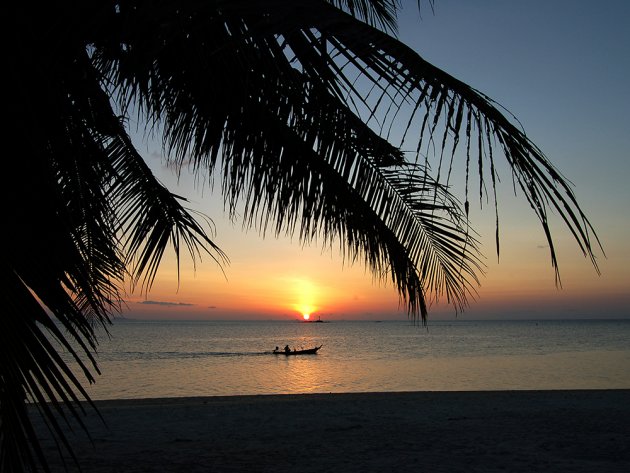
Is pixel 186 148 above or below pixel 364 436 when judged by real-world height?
above

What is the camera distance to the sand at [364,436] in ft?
20.0

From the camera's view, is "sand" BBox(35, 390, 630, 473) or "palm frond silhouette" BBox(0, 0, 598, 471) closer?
"palm frond silhouette" BBox(0, 0, 598, 471)

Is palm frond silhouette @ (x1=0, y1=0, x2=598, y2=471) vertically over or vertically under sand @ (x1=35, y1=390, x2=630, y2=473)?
over

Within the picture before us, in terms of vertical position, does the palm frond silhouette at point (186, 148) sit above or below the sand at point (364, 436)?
above

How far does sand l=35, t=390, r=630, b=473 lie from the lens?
6.11m

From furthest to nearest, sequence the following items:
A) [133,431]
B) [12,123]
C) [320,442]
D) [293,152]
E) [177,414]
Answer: [177,414] < [133,431] < [320,442] < [293,152] < [12,123]

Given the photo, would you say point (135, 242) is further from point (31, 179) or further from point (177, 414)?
point (177, 414)

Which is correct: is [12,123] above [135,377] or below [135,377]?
above

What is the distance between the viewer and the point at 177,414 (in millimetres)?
9484

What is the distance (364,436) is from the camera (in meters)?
7.55

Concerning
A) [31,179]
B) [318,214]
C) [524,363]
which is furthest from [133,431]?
[524,363]

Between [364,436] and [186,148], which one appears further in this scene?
[364,436]

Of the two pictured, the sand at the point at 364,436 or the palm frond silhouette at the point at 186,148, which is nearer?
the palm frond silhouette at the point at 186,148

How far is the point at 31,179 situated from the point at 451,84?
5.03 feet
